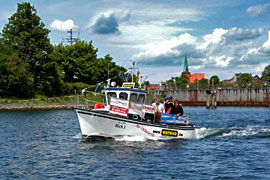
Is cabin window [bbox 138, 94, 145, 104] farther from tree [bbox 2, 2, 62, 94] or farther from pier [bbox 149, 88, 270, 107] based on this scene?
pier [bbox 149, 88, 270, 107]

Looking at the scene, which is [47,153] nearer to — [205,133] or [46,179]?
[46,179]

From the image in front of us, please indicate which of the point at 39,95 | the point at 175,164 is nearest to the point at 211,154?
the point at 175,164

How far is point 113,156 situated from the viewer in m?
21.1

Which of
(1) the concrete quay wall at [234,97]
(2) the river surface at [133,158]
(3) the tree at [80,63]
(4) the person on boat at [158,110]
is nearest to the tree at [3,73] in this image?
(3) the tree at [80,63]

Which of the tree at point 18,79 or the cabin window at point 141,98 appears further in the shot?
the tree at point 18,79

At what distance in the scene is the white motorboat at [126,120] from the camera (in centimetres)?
2523

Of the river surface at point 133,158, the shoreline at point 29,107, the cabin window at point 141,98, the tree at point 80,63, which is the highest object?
the tree at point 80,63

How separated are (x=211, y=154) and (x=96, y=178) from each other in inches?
336

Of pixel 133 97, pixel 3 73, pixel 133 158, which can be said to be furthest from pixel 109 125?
pixel 3 73

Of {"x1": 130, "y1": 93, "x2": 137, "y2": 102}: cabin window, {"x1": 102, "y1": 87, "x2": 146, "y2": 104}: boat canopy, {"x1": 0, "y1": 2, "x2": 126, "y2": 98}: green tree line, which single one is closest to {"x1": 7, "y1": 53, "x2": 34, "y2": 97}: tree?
{"x1": 0, "y1": 2, "x2": 126, "y2": 98}: green tree line

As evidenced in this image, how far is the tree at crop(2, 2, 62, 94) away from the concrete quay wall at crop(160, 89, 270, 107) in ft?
149

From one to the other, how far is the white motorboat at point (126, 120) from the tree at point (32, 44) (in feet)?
200

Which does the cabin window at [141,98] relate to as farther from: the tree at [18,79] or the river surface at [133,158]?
the tree at [18,79]

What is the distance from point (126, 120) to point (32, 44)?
64863 millimetres
